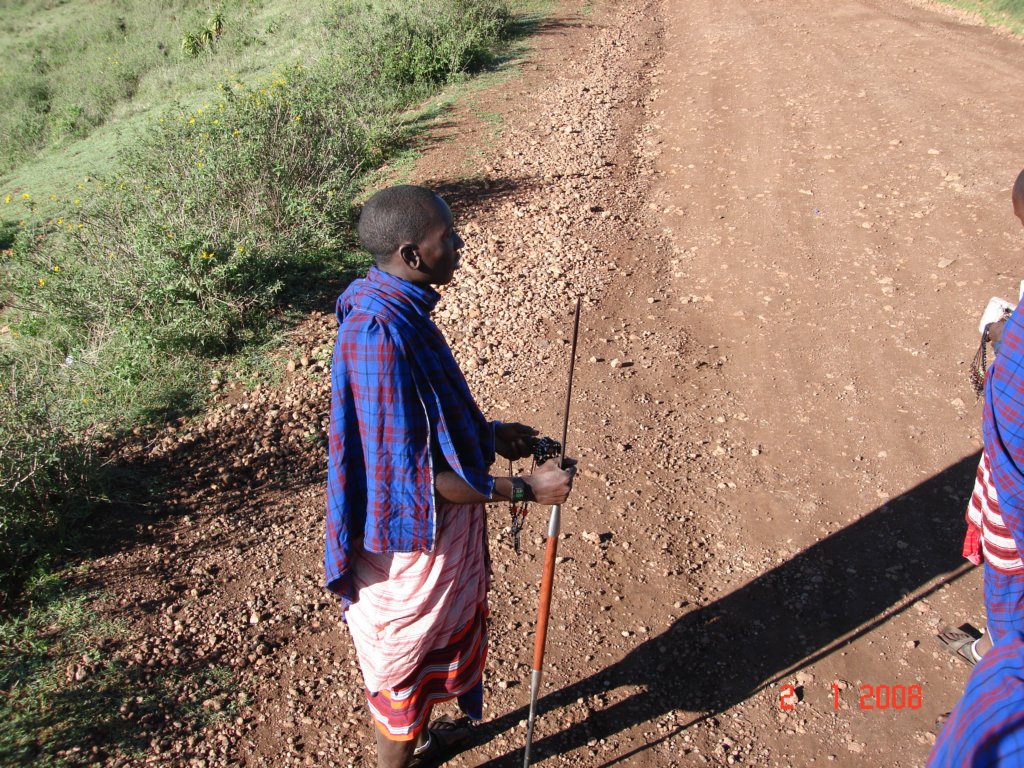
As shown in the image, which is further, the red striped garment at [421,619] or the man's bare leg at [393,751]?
the man's bare leg at [393,751]

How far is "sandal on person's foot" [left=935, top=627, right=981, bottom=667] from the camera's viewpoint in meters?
2.79

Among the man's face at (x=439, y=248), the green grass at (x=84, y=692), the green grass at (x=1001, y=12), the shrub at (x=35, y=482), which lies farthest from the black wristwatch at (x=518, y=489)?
the green grass at (x=1001, y=12)

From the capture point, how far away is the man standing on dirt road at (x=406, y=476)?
179 centimetres

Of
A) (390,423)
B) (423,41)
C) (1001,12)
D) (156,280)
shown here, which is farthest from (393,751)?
(1001,12)

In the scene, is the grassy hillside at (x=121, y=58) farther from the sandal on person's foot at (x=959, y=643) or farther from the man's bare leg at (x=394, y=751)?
the sandal on person's foot at (x=959, y=643)

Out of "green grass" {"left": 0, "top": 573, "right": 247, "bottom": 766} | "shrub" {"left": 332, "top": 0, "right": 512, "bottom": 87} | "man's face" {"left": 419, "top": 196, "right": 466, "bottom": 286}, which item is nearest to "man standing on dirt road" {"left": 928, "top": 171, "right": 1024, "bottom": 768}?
"man's face" {"left": 419, "top": 196, "right": 466, "bottom": 286}

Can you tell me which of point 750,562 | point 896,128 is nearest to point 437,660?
point 750,562

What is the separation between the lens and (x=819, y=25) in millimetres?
11078

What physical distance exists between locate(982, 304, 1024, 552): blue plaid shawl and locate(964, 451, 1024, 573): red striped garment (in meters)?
0.08

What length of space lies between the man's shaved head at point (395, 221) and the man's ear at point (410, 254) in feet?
0.03

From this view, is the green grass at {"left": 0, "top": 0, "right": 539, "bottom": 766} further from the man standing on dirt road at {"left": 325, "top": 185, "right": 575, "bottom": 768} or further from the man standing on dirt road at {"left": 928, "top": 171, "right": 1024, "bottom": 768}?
the man standing on dirt road at {"left": 928, "top": 171, "right": 1024, "bottom": 768}

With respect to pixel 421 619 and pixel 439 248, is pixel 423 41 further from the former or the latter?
pixel 421 619

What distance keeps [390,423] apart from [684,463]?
2.33 m

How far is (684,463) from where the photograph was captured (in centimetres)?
379
